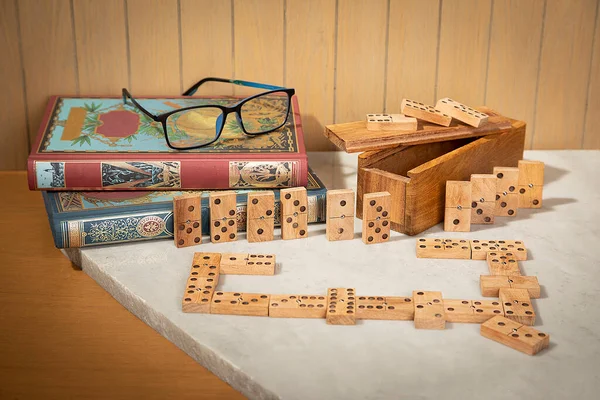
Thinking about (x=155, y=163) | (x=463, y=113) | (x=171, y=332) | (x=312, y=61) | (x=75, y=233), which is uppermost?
(x=312, y=61)

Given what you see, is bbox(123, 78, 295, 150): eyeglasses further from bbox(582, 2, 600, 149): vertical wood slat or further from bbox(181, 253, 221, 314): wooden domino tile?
bbox(582, 2, 600, 149): vertical wood slat

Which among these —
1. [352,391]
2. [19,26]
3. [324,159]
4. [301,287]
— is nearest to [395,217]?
[301,287]

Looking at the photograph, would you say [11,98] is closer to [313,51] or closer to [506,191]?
[313,51]

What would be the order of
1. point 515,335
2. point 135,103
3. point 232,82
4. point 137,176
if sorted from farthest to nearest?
point 232,82, point 135,103, point 137,176, point 515,335

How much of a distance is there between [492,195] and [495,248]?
179mm

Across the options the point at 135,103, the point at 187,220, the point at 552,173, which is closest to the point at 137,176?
the point at 187,220

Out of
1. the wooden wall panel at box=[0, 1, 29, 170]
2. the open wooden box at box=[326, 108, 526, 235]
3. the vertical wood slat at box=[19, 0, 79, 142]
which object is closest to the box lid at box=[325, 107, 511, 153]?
the open wooden box at box=[326, 108, 526, 235]

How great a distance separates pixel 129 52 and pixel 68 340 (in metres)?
0.92

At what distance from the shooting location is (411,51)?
6.90ft

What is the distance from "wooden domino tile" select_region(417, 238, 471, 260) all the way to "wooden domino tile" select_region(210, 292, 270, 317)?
0.35 meters

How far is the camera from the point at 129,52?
2062 millimetres

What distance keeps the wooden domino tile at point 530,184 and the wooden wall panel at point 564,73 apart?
0.41 meters

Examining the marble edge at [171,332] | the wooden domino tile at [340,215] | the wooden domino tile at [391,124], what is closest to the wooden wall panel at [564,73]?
the wooden domino tile at [391,124]

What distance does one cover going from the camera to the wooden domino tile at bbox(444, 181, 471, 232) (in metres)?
1.70
